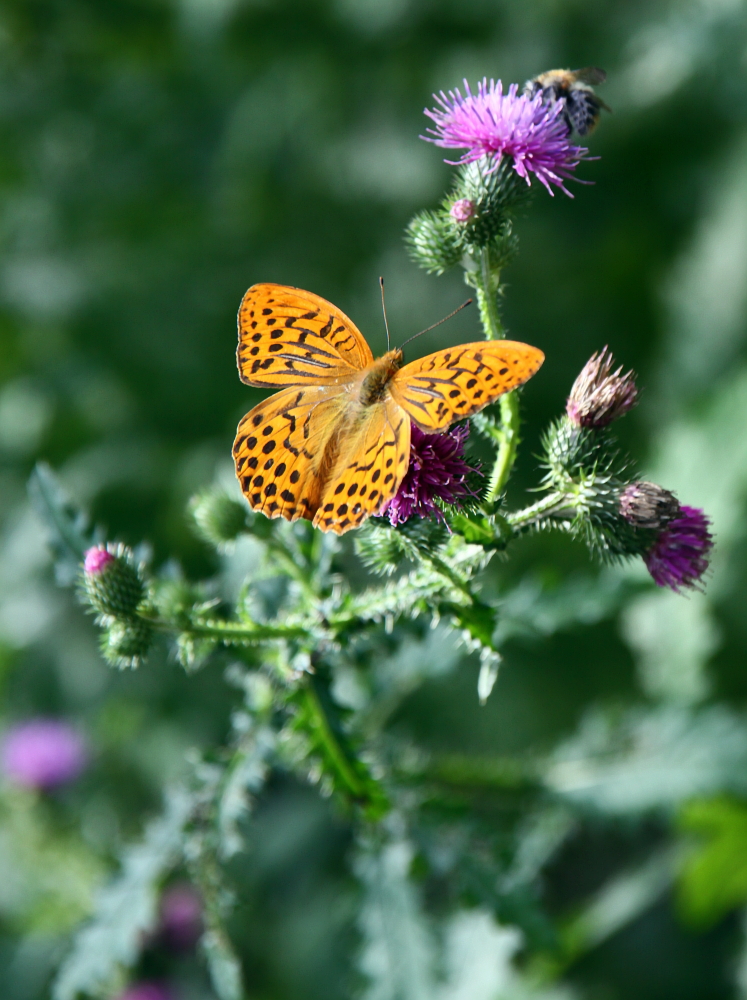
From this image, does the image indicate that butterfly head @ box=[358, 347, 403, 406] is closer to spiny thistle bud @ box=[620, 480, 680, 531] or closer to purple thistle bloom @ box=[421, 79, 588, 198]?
purple thistle bloom @ box=[421, 79, 588, 198]

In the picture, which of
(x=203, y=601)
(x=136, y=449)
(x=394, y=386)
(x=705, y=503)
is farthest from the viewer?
(x=136, y=449)

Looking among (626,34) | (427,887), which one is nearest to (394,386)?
(427,887)

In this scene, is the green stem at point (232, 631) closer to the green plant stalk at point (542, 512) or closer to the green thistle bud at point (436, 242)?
the green plant stalk at point (542, 512)

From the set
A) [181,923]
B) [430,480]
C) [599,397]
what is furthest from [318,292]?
[430,480]

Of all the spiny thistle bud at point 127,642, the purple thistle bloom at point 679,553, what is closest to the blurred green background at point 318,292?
the purple thistle bloom at point 679,553

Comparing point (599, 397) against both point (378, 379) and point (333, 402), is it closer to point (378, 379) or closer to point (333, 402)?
point (378, 379)

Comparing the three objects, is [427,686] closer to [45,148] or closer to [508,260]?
[508,260]

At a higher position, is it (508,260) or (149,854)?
(508,260)
